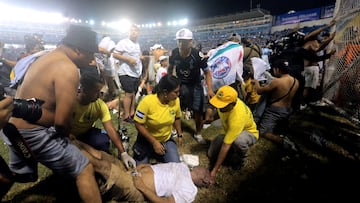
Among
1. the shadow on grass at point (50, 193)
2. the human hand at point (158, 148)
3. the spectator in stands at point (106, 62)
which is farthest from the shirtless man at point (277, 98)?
the spectator in stands at point (106, 62)

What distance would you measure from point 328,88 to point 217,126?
3763 mm

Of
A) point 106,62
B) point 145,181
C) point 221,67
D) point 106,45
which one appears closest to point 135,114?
point 145,181

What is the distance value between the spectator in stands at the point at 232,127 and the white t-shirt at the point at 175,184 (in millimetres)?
486

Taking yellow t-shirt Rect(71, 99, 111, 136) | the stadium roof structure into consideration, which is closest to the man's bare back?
yellow t-shirt Rect(71, 99, 111, 136)

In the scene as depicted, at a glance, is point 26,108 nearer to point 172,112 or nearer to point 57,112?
point 57,112

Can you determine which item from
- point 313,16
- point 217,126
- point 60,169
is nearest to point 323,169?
Answer: point 217,126

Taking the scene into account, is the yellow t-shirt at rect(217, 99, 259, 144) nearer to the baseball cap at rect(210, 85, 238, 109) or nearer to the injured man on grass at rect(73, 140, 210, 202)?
the baseball cap at rect(210, 85, 238, 109)

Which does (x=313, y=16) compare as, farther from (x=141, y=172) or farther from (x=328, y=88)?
(x=141, y=172)

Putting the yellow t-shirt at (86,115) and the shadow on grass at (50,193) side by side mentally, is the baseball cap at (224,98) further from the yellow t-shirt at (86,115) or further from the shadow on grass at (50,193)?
the shadow on grass at (50,193)

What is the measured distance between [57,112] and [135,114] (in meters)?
1.20

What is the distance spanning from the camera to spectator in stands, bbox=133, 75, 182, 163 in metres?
2.82

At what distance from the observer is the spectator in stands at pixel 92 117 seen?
8.16ft

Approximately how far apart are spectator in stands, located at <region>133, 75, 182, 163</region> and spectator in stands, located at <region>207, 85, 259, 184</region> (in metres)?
0.54

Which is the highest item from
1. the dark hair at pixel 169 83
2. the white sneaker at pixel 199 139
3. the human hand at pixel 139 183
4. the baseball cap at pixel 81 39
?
the baseball cap at pixel 81 39
